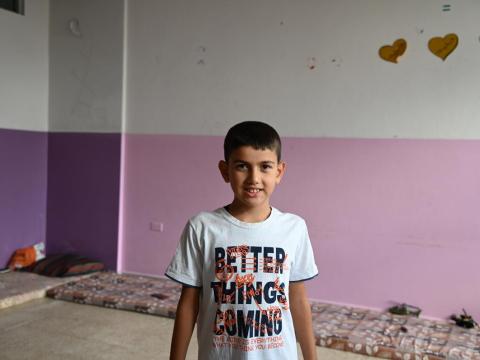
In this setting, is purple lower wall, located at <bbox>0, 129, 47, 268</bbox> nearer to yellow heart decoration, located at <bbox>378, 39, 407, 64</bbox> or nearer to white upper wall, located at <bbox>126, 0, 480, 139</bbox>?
white upper wall, located at <bbox>126, 0, 480, 139</bbox>

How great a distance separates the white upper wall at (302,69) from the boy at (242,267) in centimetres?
202

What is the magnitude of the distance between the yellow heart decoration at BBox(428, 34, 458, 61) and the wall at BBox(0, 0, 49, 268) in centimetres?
288

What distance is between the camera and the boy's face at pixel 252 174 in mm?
1379

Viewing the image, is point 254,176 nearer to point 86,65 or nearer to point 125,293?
point 125,293

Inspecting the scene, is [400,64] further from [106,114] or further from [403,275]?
[106,114]

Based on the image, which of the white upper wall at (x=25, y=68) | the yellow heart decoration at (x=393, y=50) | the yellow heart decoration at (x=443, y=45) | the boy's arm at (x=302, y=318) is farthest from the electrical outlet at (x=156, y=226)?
the boy's arm at (x=302, y=318)

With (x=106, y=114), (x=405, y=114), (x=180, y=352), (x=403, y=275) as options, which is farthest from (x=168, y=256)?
(x=180, y=352)

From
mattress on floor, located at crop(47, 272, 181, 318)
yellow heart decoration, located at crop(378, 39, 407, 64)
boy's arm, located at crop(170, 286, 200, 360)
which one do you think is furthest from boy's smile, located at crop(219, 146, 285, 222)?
yellow heart decoration, located at crop(378, 39, 407, 64)

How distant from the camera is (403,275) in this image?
3.25 metres

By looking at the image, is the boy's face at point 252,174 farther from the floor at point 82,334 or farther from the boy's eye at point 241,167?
the floor at point 82,334

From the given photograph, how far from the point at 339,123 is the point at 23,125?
2.39 metres

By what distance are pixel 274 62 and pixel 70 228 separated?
6.86ft

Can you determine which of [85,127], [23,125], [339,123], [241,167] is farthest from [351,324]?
[23,125]

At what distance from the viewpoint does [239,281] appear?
1364 millimetres
